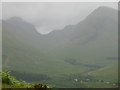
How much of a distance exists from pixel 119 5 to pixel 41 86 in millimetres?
4330

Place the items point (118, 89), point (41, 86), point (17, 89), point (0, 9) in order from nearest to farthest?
point (41, 86), point (17, 89), point (118, 89), point (0, 9)

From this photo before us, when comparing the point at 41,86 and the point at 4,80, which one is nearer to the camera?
the point at 41,86

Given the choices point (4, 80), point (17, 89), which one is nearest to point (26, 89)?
point (17, 89)

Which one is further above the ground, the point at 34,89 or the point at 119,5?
the point at 119,5

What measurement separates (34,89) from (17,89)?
61cm

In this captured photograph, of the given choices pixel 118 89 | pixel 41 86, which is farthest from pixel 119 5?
pixel 41 86

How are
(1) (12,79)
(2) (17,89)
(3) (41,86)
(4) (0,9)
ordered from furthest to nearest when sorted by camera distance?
1. (4) (0,9)
2. (1) (12,79)
3. (2) (17,89)
4. (3) (41,86)

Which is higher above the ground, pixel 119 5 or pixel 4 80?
pixel 119 5

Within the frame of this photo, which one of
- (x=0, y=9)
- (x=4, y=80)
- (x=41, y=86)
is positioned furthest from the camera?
(x=0, y=9)

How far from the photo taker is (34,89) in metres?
6.37

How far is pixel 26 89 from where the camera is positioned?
6.65m

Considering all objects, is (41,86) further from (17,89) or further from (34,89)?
(17,89)

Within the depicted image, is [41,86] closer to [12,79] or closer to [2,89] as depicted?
[2,89]

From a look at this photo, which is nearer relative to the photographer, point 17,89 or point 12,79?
point 17,89
